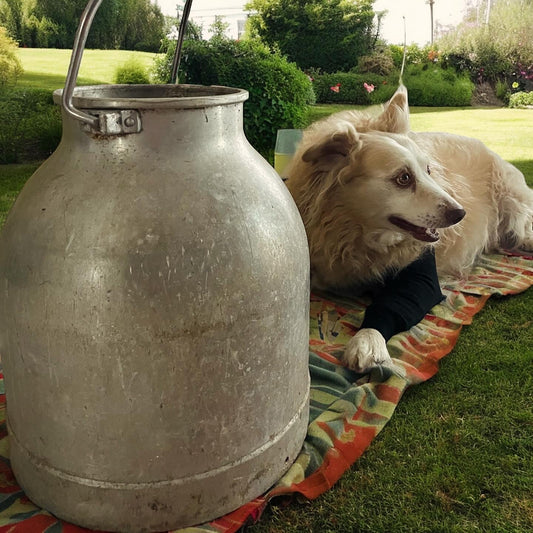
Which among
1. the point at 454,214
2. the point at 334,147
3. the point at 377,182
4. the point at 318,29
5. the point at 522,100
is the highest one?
the point at 318,29

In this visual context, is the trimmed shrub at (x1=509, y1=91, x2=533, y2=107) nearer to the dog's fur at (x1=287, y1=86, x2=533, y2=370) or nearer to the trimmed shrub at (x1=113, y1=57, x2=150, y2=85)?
the trimmed shrub at (x1=113, y1=57, x2=150, y2=85)

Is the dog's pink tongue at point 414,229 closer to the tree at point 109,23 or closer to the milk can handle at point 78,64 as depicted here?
the milk can handle at point 78,64

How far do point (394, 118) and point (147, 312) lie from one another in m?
1.93

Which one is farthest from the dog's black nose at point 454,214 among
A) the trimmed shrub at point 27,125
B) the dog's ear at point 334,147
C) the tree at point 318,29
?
the tree at point 318,29

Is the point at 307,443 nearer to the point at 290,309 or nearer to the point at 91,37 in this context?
the point at 290,309

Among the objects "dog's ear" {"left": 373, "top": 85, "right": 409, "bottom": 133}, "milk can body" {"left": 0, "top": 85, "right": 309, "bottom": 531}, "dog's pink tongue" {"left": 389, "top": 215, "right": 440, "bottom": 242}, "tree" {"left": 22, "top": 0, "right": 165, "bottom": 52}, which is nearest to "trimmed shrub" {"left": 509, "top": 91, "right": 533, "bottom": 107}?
"tree" {"left": 22, "top": 0, "right": 165, "bottom": 52}

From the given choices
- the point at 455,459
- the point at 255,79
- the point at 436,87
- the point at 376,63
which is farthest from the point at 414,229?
the point at 436,87

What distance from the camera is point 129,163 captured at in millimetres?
1396

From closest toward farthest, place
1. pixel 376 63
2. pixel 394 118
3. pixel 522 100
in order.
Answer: pixel 394 118, pixel 376 63, pixel 522 100

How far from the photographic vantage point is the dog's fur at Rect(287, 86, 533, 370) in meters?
2.53

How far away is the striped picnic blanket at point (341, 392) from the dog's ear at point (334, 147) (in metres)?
0.76

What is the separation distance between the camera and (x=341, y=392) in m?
2.24

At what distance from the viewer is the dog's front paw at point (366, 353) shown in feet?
7.72

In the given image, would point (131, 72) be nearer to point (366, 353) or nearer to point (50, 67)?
point (50, 67)
